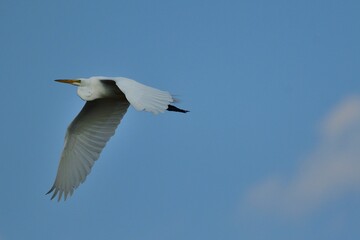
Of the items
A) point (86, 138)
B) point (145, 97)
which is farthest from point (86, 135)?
point (145, 97)

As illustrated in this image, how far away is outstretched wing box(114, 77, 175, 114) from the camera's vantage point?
8944 mm

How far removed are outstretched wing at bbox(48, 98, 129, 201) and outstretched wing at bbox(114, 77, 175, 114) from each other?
1688 mm

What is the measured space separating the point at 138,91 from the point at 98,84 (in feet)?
5.37

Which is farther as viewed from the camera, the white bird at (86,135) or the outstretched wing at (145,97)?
A: the white bird at (86,135)

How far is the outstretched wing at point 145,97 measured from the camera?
8.94 metres

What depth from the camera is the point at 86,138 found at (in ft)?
38.4

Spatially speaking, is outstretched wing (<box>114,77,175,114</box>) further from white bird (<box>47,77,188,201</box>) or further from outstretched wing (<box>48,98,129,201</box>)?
outstretched wing (<box>48,98,129,201</box>)

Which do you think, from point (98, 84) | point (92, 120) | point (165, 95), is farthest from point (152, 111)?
point (92, 120)

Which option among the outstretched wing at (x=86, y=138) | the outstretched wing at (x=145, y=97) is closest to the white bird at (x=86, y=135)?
the outstretched wing at (x=86, y=138)

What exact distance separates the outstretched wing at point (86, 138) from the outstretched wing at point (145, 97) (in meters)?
1.69

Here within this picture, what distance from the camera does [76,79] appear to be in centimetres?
1121

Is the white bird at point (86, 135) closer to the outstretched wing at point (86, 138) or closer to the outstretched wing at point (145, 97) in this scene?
the outstretched wing at point (86, 138)

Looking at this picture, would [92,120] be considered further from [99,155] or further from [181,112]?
[181,112]

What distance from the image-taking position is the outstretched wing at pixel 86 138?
37.8ft
